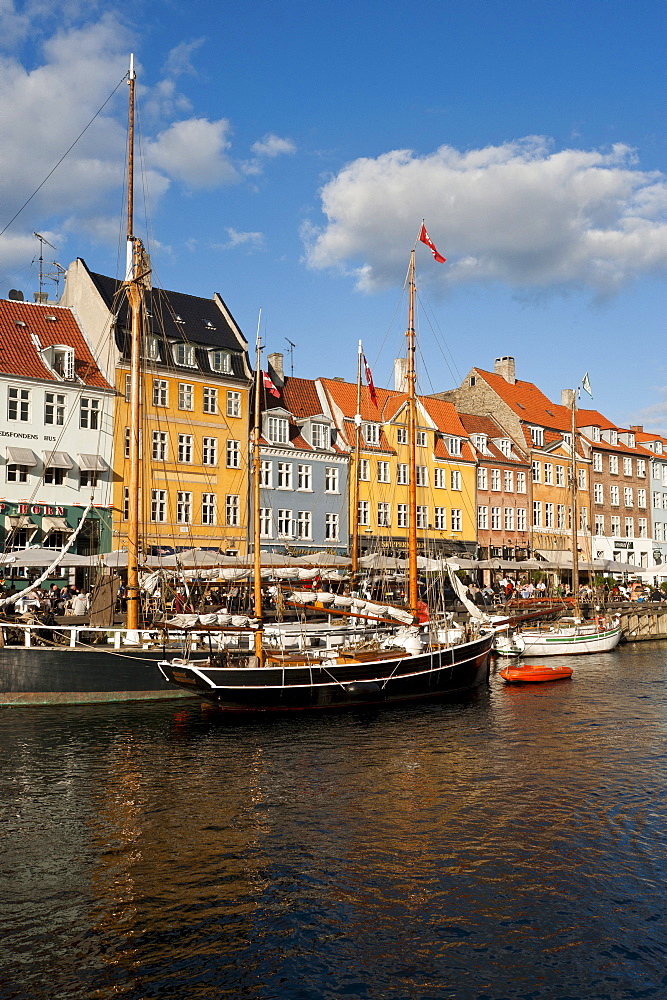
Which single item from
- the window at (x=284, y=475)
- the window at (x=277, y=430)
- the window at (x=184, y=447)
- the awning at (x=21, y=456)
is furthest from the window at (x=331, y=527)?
the awning at (x=21, y=456)

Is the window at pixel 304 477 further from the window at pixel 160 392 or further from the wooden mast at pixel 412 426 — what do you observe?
the wooden mast at pixel 412 426

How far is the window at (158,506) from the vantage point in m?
51.9

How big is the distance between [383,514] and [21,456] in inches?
1102

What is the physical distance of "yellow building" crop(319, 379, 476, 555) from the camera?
64.2 m

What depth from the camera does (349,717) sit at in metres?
29.6

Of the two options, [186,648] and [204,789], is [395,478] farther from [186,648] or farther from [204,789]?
[204,789]

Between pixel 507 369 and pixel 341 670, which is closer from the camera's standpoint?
pixel 341 670

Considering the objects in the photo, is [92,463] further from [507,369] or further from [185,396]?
[507,369]

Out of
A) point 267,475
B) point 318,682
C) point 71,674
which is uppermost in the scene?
point 267,475

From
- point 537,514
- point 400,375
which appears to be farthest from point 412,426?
point 537,514

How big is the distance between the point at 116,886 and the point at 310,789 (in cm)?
670

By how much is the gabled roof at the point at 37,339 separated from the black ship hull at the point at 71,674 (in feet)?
74.7

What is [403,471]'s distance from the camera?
67.5 metres

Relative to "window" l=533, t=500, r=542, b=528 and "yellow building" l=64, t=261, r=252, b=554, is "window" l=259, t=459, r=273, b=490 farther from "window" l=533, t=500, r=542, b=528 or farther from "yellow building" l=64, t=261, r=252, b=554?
"window" l=533, t=500, r=542, b=528
